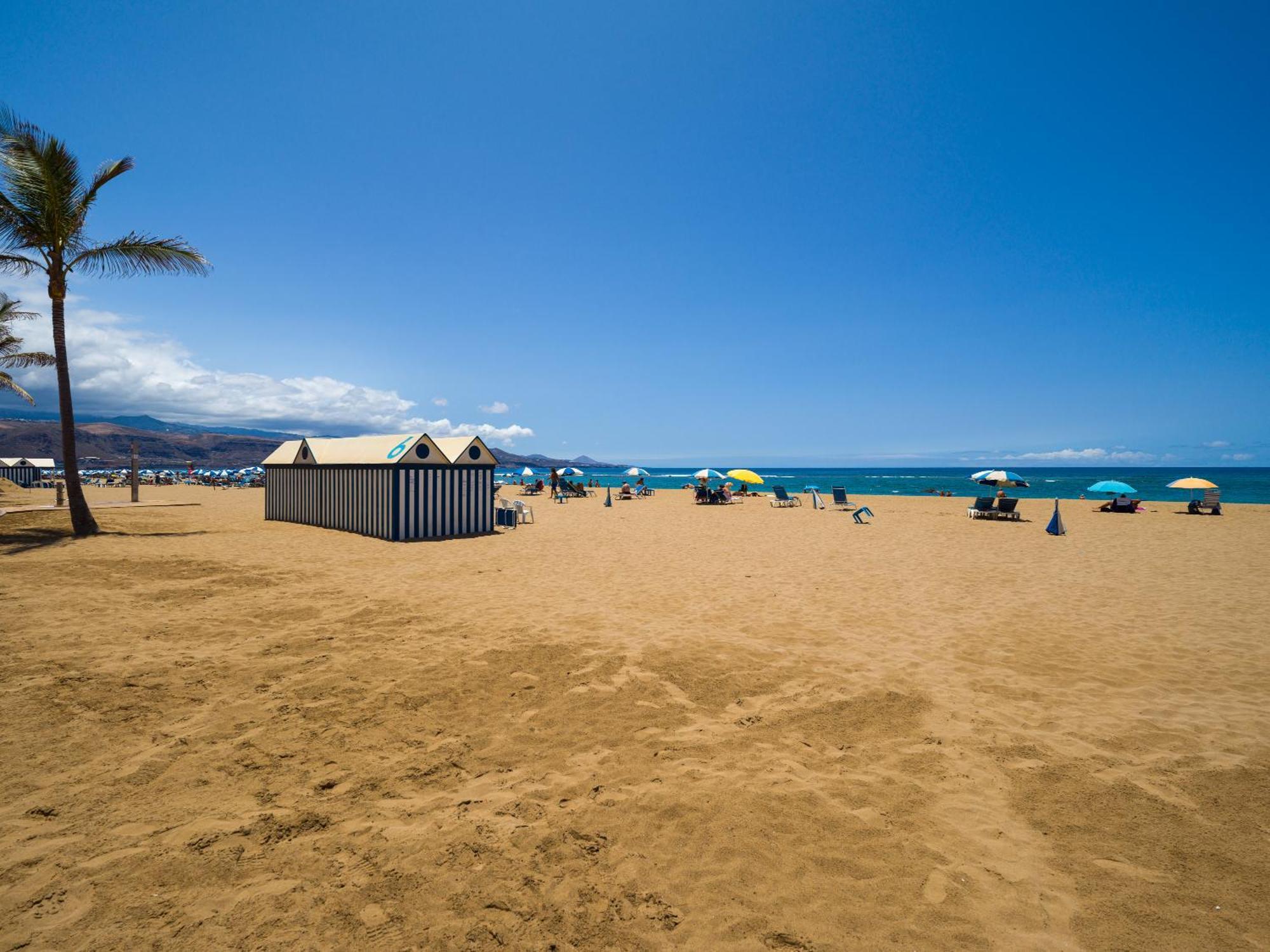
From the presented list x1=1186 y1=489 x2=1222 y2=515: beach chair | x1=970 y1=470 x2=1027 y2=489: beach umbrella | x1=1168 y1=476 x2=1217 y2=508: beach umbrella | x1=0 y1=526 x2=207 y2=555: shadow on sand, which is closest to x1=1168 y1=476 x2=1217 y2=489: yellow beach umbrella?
x1=1168 y1=476 x2=1217 y2=508: beach umbrella

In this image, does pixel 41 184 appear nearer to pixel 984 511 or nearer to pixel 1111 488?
pixel 984 511

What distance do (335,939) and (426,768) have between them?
1.53m

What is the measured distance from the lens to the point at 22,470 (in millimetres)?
45938

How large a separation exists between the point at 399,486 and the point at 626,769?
521 inches

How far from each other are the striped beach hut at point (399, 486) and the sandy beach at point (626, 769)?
20.3ft

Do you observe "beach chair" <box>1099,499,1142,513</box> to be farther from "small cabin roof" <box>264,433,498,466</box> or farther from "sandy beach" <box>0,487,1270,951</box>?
"small cabin roof" <box>264,433,498,466</box>

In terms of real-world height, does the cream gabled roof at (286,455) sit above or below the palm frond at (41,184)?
below

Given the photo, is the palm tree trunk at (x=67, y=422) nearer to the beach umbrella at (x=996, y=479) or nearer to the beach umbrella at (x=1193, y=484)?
the beach umbrella at (x=996, y=479)

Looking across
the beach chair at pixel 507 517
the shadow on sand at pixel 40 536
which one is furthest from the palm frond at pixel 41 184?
the beach chair at pixel 507 517

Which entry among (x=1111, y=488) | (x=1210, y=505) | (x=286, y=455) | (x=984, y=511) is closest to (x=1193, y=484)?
(x=1210, y=505)

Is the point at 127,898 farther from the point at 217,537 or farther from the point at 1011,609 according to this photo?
the point at 217,537

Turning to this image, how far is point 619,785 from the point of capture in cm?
405

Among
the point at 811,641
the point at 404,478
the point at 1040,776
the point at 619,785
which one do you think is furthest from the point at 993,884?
the point at 404,478

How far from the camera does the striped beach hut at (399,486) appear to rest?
15836 mm
